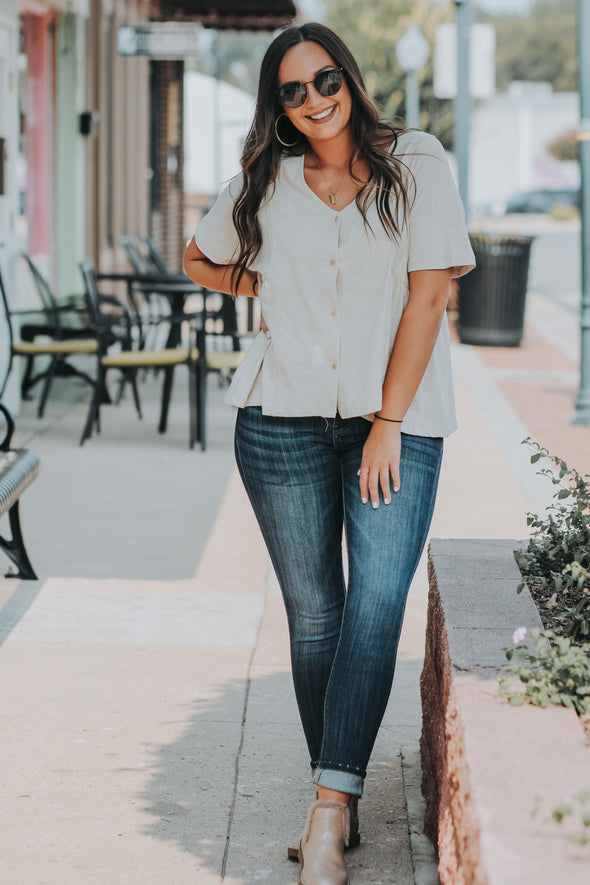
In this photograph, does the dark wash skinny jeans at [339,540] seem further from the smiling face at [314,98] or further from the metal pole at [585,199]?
the metal pole at [585,199]

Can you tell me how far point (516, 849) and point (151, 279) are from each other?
7.86m

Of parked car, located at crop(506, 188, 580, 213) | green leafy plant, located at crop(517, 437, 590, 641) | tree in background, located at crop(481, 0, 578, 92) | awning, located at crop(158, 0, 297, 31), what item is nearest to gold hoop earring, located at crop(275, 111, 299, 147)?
green leafy plant, located at crop(517, 437, 590, 641)

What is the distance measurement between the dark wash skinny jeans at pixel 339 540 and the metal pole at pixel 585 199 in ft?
21.6

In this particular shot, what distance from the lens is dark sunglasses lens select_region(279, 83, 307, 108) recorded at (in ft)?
9.23

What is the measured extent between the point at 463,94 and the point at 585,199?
5471mm

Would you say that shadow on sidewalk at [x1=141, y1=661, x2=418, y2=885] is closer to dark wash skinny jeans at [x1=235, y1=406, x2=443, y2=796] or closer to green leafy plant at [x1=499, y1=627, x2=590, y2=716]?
dark wash skinny jeans at [x1=235, y1=406, x2=443, y2=796]

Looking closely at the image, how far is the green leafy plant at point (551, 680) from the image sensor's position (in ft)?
8.31

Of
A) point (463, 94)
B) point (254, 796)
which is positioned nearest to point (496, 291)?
point (463, 94)

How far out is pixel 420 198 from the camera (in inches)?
110

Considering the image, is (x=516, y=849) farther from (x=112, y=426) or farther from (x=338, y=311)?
(x=112, y=426)

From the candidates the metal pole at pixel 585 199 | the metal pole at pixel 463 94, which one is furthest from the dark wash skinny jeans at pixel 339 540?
the metal pole at pixel 463 94

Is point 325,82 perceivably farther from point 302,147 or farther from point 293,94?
point 302,147

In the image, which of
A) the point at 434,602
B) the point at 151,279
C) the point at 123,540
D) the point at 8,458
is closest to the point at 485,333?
the point at 151,279

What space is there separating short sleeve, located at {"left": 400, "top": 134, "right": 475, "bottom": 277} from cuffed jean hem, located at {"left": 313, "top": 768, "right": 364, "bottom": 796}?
1096mm
